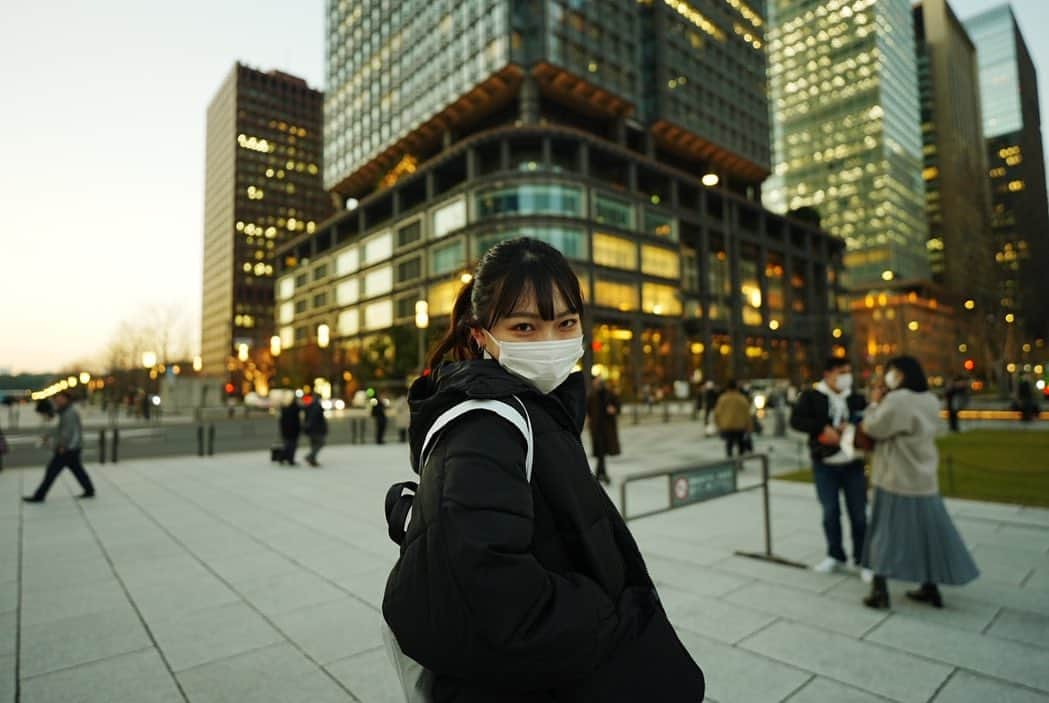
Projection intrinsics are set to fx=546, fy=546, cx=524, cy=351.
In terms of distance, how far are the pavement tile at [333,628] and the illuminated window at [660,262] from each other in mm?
60733

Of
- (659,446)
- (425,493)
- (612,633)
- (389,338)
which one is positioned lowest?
(659,446)

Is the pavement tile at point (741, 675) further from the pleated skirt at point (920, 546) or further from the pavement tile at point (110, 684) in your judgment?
the pavement tile at point (110, 684)

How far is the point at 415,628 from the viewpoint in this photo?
1.23 m

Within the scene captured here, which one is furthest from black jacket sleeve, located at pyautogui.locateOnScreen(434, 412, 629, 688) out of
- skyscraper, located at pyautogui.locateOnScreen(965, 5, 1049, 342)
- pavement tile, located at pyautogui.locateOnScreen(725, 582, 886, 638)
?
skyscraper, located at pyautogui.locateOnScreen(965, 5, 1049, 342)

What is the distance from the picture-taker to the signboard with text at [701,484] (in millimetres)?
5719

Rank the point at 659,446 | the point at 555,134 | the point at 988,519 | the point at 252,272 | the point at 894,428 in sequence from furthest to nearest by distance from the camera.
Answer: the point at 252,272
the point at 555,134
the point at 659,446
the point at 988,519
the point at 894,428

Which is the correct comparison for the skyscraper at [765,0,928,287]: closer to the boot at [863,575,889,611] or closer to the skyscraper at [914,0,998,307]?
the skyscraper at [914,0,998,307]

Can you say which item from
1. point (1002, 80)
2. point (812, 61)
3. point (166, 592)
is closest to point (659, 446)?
point (166, 592)

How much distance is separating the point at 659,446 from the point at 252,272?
475ft

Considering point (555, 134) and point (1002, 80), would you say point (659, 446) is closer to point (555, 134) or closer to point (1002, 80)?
point (555, 134)

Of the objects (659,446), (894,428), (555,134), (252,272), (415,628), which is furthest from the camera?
(252,272)

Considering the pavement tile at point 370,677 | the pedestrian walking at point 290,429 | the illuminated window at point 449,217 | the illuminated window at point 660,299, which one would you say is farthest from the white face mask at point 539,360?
the illuminated window at point 660,299

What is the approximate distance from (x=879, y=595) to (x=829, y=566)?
1.03 metres

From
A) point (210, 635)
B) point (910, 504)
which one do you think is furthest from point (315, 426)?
point (910, 504)
